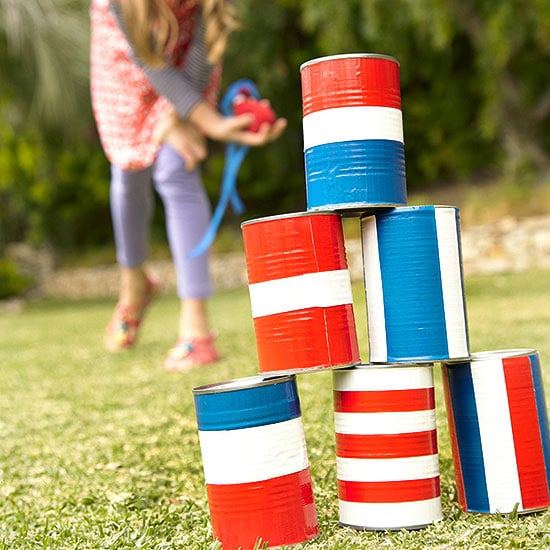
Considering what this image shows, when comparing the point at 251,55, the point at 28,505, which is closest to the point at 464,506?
the point at 28,505

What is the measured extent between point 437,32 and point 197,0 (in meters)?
5.42

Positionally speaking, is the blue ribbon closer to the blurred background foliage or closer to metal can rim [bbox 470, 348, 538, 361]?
metal can rim [bbox 470, 348, 538, 361]

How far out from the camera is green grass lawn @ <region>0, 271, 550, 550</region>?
137 cm

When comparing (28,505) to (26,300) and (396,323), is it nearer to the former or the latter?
(396,323)

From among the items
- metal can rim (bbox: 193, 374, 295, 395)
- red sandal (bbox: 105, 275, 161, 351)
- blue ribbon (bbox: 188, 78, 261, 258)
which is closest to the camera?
metal can rim (bbox: 193, 374, 295, 395)

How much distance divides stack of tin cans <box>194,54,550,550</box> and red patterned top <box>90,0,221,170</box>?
5.75 ft

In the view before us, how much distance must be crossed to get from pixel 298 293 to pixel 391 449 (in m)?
0.27

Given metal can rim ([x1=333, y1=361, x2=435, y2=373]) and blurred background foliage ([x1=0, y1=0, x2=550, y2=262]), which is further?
blurred background foliage ([x1=0, y1=0, x2=550, y2=262])

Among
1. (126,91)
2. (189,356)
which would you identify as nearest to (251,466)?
(189,356)

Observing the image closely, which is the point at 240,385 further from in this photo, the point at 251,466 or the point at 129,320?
the point at 129,320

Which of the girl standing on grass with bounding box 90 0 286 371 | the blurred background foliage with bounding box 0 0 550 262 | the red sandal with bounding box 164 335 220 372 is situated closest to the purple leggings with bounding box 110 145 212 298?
the girl standing on grass with bounding box 90 0 286 371

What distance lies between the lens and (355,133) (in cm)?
142

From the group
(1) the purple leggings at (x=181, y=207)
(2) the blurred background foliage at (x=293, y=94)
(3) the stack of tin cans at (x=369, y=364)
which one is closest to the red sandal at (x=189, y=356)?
(1) the purple leggings at (x=181, y=207)

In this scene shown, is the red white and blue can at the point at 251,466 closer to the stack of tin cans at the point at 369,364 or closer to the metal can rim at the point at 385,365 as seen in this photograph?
the stack of tin cans at the point at 369,364
